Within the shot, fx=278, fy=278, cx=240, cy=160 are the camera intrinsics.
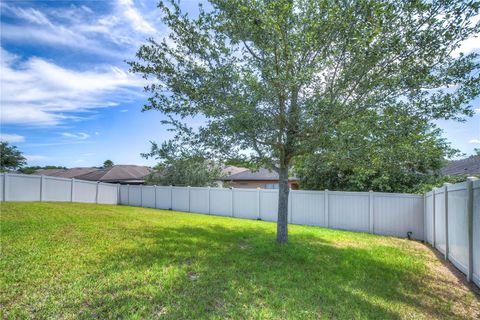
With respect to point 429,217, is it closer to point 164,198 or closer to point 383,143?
point 383,143

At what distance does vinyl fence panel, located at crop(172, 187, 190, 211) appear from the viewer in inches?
675

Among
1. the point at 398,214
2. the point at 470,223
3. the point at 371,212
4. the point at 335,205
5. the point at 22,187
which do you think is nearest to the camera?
the point at 470,223

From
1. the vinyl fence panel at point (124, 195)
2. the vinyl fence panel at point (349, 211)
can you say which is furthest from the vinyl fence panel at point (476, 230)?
the vinyl fence panel at point (124, 195)

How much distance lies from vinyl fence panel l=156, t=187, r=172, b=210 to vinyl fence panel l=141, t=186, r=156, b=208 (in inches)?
20.7

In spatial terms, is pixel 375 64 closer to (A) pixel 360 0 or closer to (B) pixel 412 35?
(B) pixel 412 35

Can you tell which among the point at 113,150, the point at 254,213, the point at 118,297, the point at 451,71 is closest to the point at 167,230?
the point at 118,297

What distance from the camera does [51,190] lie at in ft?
52.9

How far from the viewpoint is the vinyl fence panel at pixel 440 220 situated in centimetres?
700

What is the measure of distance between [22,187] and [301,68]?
15.8m

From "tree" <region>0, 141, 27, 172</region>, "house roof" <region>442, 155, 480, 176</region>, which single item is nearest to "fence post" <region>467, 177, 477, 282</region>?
"house roof" <region>442, 155, 480, 176</region>

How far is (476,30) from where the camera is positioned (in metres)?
5.32

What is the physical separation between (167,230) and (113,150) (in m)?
12.5

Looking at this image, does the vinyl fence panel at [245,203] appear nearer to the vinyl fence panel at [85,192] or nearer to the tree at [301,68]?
the tree at [301,68]

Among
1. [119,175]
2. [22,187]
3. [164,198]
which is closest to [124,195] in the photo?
[164,198]
